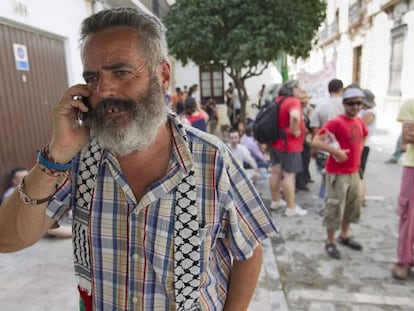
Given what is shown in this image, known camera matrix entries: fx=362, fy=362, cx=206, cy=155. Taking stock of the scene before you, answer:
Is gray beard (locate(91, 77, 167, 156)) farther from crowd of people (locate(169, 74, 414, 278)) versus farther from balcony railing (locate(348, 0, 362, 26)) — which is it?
balcony railing (locate(348, 0, 362, 26))

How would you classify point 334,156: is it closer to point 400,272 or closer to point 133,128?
point 400,272

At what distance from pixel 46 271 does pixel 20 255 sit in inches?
19.3

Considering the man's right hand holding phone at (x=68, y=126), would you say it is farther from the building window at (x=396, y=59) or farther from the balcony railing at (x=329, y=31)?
the balcony railing at (x=329, y=31)

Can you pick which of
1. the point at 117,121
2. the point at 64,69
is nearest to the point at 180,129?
the point at 117,121

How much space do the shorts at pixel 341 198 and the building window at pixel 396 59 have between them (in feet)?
34.4

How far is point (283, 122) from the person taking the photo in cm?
449

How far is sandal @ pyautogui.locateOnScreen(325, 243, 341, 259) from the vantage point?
3.56 m

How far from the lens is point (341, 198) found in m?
3.47

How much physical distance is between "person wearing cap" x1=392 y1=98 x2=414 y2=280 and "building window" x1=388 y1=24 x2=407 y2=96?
1074 centimetres

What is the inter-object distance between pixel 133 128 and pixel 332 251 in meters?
3.03

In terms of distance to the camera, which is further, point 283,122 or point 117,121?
point 283,122

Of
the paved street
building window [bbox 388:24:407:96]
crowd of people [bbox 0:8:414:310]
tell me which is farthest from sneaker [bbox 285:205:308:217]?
building window [bbox 388:24:407:96]

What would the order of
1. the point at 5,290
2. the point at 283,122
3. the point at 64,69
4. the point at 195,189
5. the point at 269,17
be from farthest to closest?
the point at 269,17 < the point at 64,69 < the point at 283,122 < the point at 5,290 < the point at 195,189

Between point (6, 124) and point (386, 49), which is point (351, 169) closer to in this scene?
point (6, 124)
